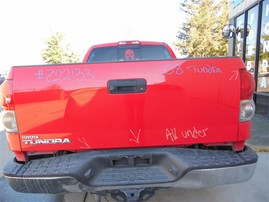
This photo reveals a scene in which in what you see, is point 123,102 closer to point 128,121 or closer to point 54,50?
point 128,121

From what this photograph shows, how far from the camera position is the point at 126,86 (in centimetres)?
222

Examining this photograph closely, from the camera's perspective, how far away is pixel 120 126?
2.25 meters

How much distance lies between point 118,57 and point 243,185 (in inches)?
111

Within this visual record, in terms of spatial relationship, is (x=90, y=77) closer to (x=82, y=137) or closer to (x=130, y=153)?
(x=82, y=137)

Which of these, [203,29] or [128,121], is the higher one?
[203,29]

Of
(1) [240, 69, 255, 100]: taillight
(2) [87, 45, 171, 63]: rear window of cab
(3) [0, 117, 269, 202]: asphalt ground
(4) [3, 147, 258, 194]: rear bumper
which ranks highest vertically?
(2) [87, 45, 171, 63]: rear window of cab

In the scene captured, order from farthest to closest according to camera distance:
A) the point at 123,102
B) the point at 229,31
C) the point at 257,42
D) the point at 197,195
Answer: the point at 229,31, the point at 257,42, the point at 197,195, the point at 123,102

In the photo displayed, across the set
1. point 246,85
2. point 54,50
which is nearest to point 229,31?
point 246,85

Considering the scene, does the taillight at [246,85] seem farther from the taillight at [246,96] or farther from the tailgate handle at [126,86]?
the tailgate handle at [126,86]

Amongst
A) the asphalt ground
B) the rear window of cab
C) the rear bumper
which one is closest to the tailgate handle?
the rear bumper

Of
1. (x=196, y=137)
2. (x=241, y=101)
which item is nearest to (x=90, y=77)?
(x=196, y=137)

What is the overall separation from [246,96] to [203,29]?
22.8m

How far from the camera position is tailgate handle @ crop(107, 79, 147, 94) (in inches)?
86.5

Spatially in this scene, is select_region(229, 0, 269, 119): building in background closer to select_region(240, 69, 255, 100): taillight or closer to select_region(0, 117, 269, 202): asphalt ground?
select_region(0, 117, 269, 202): asphalt ground
